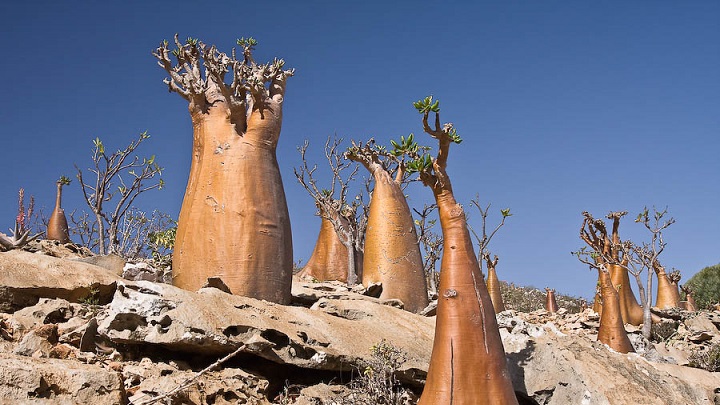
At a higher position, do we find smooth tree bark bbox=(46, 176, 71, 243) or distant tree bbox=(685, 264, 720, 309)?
distant tree bbox=(685, 264, 720, 309)

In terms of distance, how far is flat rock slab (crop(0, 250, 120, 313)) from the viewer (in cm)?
482

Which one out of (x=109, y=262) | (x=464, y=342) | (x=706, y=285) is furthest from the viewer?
(x=706, y=285)

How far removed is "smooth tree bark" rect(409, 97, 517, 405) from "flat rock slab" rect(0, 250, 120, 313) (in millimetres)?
2890

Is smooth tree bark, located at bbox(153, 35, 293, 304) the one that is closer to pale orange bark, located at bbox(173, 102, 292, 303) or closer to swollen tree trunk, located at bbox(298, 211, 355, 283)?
pale orange bark, located at bbox(173, 102, 292, 303)

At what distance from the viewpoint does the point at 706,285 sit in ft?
83.3

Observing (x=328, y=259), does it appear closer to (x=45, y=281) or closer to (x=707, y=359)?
(x=707, y=359)

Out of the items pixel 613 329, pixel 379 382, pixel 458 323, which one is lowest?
pixel 379 382

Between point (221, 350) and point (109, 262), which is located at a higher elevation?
point (109, 262)

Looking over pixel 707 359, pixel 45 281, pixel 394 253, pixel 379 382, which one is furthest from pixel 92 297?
pixel 707 359

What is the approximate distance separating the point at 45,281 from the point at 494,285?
1109cm

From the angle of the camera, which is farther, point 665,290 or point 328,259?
point 665,290

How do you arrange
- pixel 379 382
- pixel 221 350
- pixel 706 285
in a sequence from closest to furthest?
pixel 221 350
pixel 379 382
pixel 706 285

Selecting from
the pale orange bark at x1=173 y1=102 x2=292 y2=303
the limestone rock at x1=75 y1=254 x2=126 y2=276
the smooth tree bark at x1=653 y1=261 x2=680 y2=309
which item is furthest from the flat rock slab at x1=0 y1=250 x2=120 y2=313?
the smooth tree bark at x1=653 y1=261 x2=680 y2=309

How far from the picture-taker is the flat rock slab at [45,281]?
4824 millimetres
